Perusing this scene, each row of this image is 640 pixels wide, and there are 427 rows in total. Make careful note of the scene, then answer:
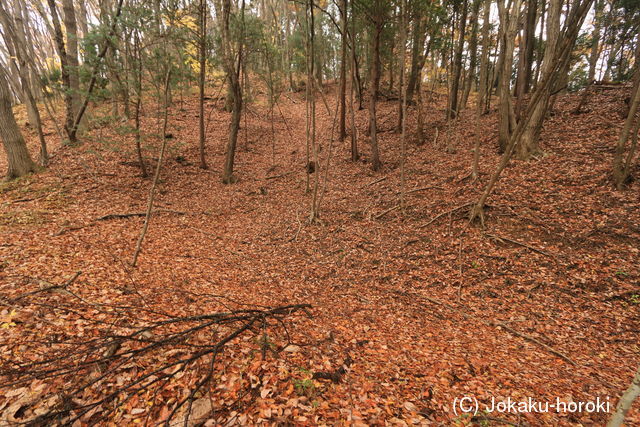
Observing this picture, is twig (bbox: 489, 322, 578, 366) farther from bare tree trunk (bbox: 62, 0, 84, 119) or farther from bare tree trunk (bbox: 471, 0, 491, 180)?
bare tree trunk (bbox: 62, 0, 84, 119)

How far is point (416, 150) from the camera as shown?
13562 mm

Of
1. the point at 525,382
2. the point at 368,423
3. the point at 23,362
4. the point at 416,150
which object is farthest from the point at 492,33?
the point at 23,362

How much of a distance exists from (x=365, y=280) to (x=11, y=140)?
1212 cm

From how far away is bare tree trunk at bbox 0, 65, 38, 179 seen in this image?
8148mm

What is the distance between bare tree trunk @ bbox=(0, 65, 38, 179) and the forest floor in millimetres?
654

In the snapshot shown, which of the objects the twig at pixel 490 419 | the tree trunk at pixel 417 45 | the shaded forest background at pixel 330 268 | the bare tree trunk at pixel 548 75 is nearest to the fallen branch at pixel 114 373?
the shaded forest background at pixel 330 268

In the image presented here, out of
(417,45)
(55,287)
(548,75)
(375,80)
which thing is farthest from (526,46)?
(55,287)

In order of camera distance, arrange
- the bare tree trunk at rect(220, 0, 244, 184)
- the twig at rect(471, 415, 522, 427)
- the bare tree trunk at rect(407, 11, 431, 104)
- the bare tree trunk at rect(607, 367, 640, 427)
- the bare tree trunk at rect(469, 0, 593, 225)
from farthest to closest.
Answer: the bare tree trunk at rect(407, 11, 431, 104)
the bare tree trunk at rect(220, 0, 244, 184)
the bare tree trunk at rect(469, 0, 593, 225)
the twig at rect(471, 415, 522, 427)
the bare tree trunk at rect(607, 367, 640, 427)

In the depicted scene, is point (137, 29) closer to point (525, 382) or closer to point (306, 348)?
point (306, 348)

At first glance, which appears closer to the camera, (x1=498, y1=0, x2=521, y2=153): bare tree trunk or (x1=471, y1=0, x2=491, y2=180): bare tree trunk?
(x1=471, y1=0, x2=491, y2=180): bare tree trunk

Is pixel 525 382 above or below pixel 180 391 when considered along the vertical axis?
below

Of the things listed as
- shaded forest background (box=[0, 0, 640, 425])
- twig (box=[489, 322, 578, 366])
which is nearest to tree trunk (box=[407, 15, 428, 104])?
shaded forest background (box=[0, 0, 640, 425])

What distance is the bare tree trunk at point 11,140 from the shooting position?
26.7 feet

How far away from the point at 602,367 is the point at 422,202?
6072mm
